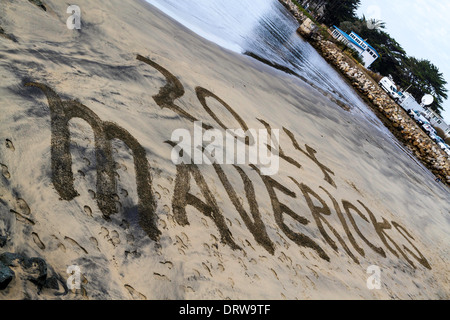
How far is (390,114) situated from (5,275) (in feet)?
111

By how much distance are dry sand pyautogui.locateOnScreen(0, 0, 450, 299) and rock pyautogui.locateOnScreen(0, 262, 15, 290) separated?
83 millimetres

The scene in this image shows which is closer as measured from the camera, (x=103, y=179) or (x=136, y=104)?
(x=103, y=179)

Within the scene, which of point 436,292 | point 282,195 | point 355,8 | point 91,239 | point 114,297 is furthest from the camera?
point 355,8

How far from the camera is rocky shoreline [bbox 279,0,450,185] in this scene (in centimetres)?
2441

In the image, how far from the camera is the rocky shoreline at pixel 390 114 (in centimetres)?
2441

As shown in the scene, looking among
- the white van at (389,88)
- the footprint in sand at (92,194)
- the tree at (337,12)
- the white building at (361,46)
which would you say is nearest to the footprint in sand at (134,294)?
the footprint in sand at (92,194)

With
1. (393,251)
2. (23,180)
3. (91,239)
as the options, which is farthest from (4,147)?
(393,251)

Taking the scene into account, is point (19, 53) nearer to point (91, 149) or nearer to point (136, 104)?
point (136, 104)

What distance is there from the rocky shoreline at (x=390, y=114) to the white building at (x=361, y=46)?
51.5 ft

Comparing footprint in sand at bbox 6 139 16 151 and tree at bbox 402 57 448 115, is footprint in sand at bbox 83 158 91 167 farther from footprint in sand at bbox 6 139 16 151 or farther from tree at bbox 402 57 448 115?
tree at bbox 402 57 448 115

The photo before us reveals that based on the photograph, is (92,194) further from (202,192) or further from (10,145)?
(202,192)

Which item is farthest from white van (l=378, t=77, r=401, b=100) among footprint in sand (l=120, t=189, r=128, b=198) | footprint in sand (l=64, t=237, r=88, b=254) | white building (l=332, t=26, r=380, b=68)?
footprint in sand (l=64, t=237, r=88, b=254)

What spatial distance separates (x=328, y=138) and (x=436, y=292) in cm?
615

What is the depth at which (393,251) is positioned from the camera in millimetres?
7035
